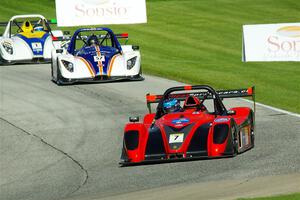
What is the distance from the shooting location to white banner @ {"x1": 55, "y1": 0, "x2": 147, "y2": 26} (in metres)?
38.7

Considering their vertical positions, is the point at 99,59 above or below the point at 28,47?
below

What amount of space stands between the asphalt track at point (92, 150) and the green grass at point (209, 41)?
2047 millimetres

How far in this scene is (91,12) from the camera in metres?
38.8

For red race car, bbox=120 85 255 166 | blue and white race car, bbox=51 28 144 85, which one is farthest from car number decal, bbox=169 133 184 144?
blue and white race car, bbox=51 28 144 85

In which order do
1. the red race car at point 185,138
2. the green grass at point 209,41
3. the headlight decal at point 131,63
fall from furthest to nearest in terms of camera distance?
the green grass at point 209,41
the headlight decal at point 131,63
the red race car at point 185,138

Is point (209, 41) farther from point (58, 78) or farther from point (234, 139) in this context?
point (234, 139)

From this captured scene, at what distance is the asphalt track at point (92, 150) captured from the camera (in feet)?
47.2

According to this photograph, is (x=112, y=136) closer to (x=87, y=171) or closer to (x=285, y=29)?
(x=87, y=171)

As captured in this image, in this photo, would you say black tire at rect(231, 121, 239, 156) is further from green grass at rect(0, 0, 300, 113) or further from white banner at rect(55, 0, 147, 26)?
white banner at rect(55, 0, 147, 26)

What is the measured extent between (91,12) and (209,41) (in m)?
5.47

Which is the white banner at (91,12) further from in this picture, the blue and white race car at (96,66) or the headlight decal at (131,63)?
the headlight decal at (131,63)

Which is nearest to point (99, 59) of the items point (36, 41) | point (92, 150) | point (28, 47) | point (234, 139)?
point (36, 41)

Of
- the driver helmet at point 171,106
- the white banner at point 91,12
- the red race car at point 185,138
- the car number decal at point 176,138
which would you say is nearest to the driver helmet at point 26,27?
the white banner at point 91,12

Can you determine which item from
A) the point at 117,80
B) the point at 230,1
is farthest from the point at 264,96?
the point at 230,1
